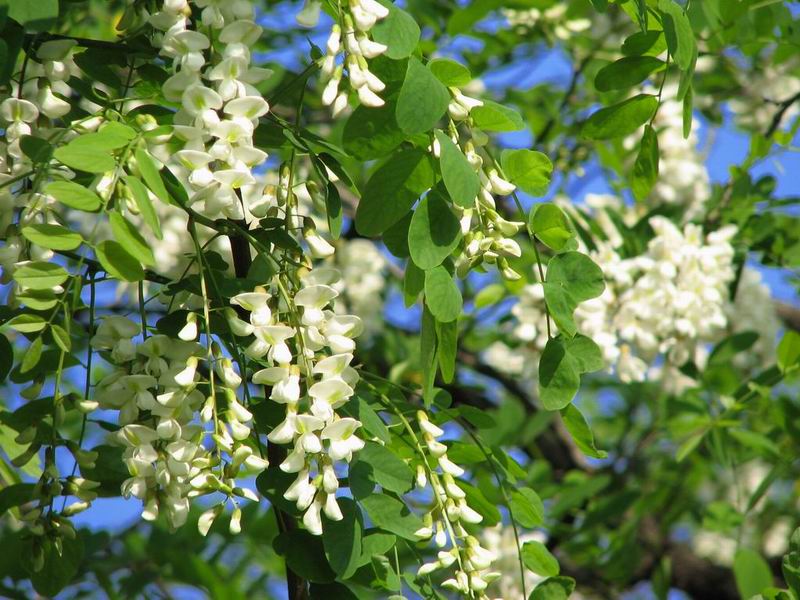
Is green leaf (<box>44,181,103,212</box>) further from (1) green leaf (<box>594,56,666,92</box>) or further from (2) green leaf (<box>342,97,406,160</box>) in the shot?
(1) green leaf (<box>594,56,666,92</box>)

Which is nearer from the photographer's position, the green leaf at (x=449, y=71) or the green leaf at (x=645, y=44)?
the green leaf at (x=449, y=71)

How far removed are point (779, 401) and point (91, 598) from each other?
1369 millimetres

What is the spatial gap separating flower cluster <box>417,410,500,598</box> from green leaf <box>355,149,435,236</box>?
0.22 metres

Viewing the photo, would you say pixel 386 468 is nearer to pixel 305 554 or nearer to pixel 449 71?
pixel 305 554

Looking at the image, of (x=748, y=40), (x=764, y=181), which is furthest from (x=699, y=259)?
(x=748, y=40)

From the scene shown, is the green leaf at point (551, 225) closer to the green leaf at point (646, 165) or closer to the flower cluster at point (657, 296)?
the green leaf at point (646, 165)

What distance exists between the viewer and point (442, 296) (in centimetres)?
98

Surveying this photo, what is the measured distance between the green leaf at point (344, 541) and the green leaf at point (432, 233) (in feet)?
0.83

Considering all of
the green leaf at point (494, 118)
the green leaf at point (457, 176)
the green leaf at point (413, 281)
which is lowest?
the green leaf at point (413, 281)

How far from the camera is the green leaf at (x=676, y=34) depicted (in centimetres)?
106

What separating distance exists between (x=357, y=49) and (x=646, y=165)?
1.49 feet

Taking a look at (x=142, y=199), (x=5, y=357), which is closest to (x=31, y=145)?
(x=142, y=199)

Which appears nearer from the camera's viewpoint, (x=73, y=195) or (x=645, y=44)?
(x=73, y=195)

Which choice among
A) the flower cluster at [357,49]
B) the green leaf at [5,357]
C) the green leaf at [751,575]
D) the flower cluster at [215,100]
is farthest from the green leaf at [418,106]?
the green leaf at [751,575]
